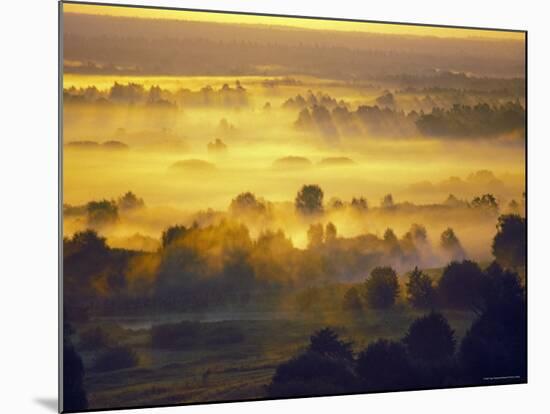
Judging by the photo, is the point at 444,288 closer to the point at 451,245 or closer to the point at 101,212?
the point at 451,245

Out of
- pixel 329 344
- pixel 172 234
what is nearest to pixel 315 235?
pixel 329 344

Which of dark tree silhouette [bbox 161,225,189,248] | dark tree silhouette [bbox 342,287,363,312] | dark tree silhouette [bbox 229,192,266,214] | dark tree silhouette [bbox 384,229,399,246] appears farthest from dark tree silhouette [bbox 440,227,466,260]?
dark tree silhouette [bbox 161,225,189,248]

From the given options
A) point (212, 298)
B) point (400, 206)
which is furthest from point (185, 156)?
point (400, 206)

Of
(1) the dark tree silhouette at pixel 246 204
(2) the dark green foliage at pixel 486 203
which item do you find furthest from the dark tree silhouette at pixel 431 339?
(1) the dark tree silhouette at pixel 246 204

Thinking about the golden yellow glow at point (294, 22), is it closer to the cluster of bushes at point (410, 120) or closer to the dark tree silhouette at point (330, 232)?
the cluster of bushes at point (410, 120)

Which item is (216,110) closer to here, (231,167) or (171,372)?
(231,167)
